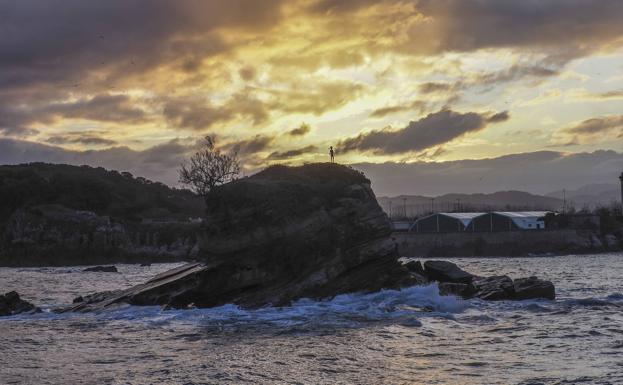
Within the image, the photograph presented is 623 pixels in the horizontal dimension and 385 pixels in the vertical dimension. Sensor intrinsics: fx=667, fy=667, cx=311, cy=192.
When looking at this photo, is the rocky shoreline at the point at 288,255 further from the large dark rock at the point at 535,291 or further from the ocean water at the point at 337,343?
the ocean water at the point at 337,343

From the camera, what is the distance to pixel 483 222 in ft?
495

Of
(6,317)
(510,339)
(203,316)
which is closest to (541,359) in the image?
(510,339)

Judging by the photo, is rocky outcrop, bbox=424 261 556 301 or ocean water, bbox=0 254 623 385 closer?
ocean water, bbox=0 254 623 385

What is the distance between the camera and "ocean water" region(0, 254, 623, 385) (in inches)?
760

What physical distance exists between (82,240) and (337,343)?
110m

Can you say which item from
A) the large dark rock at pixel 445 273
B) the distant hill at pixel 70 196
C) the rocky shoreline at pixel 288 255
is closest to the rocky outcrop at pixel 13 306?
the rocky shoreline at pixel 288 255

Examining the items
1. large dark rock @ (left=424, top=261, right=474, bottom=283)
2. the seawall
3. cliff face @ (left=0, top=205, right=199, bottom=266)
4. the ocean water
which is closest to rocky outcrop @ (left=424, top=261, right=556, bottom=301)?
large dark rock @ (left=424, top=261, right=474, bottom=283)

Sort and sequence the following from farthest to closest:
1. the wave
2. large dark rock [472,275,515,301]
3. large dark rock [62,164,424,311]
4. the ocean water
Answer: large dark rock [472,275,515,301], large dark rock [62,164,424,311], the wave, the ocean water

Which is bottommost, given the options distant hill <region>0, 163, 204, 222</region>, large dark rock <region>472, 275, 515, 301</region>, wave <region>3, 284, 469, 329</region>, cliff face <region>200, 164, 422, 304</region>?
wave <region>3, 284, 469, 329</region>

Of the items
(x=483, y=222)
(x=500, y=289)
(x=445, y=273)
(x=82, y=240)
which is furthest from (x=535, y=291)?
(x=483, y=222)

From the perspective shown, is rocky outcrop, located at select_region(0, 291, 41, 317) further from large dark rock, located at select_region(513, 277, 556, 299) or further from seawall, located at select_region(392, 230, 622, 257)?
seawall, located at select_region(392, 230, 622, 257)

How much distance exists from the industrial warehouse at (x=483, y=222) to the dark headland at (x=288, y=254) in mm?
109425

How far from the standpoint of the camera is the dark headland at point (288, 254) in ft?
125

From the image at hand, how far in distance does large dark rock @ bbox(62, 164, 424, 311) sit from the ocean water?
139cm
